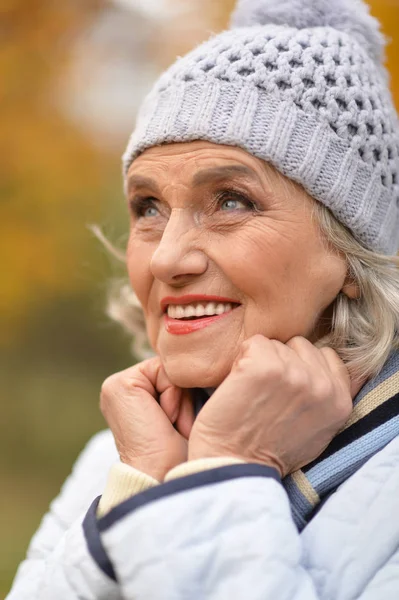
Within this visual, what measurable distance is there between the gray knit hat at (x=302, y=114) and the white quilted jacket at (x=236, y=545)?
0.76 meters

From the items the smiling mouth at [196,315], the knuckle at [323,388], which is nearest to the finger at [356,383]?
the knuckle at [323,388]

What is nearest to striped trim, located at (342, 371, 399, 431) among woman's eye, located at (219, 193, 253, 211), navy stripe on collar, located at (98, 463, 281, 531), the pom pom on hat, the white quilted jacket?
the white quilted jacket

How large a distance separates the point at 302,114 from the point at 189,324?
2.26 ft

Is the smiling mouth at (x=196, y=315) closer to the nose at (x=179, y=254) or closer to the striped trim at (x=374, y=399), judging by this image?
the nose at (x=179, y=254)

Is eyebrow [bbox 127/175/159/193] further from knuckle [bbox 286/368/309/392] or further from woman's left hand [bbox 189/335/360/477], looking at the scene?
knuckle [bbox 286/368/309/392]

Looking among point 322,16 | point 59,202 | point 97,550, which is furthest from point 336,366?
point 59,202

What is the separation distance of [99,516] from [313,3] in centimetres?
175

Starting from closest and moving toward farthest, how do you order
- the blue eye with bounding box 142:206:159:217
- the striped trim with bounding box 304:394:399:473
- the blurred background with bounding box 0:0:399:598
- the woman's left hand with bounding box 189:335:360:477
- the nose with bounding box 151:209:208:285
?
the woman's left hand with bounding box 189:335:360:477, the striped trim with bounding box 304:394:399:473, the nose with bounding box 151:209:208:285, the blue eye with bounding box 142:206:159:217, the blurred background with bounding box 0:0:399:598

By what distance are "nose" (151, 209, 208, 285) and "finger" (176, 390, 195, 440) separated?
0.37m

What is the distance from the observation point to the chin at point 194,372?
5.82 feet

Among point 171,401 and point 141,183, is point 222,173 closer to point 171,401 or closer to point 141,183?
point 141,183

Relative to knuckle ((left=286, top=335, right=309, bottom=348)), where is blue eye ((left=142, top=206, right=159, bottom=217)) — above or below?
above

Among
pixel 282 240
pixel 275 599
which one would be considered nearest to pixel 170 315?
pixel 282 240

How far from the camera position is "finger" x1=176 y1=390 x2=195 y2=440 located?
1.84 metres
